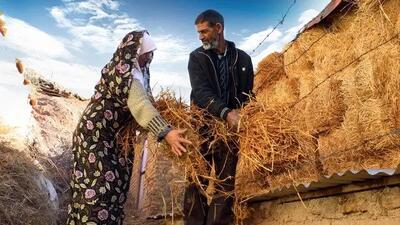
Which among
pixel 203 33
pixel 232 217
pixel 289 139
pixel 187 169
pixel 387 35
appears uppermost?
pixel 387 35

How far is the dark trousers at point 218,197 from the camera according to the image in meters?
2.98

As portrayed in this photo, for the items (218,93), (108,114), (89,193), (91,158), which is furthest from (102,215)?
(218,93)

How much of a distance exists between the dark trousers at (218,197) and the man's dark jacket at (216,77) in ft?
1.12

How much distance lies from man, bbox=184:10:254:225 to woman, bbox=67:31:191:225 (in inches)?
16.9

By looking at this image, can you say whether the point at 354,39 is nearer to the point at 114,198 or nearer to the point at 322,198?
the point at 322,198

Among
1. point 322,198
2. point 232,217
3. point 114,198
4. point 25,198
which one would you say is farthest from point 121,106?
point 25,198

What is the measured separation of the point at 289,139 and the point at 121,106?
1.17 metres

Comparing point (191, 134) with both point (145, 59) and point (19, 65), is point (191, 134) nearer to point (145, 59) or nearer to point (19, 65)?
point (145, 59)

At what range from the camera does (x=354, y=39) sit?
4559 mm

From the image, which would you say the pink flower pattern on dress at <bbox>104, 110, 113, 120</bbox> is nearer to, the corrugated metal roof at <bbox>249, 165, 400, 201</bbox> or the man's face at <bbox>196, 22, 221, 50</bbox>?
the man's face at <bbox>196, 22, 221, 50</bbox>

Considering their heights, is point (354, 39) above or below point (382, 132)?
above

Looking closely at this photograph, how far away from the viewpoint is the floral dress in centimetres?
276

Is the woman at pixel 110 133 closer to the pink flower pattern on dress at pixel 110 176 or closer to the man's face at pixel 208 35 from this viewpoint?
the pink flower pattern on dress at pixel 110 176

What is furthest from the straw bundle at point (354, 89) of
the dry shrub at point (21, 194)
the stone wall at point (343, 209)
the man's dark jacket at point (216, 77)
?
the dry shrub at point (21, 194)
